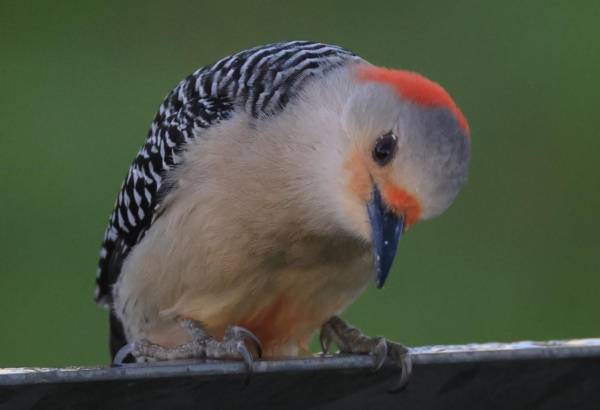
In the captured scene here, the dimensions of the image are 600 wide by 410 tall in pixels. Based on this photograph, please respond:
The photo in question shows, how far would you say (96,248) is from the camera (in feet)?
20.6

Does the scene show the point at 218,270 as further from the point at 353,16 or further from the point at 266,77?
the point at 353,16

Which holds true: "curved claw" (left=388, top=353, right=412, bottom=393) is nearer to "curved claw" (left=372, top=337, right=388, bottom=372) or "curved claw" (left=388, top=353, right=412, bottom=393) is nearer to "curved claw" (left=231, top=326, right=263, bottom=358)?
"curved claw" (left=372, top=337, right=388, bottom=372)

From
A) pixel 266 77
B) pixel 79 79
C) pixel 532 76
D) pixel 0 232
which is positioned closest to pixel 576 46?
pixel 532 76

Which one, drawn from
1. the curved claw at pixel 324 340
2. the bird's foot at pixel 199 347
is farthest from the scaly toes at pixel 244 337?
the curved claw at pixel 324 340

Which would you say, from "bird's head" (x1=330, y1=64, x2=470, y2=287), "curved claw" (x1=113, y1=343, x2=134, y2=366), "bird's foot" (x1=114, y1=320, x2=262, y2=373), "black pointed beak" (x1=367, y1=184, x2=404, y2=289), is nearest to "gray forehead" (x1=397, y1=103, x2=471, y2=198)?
"bird's head" (x1=330, y1=64, x2=470, y2=287)

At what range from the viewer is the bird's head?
342 centimetres

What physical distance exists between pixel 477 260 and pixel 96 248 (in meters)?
1.61

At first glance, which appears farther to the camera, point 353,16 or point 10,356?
point 353,16

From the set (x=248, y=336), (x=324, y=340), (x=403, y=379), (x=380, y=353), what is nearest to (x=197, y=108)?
(x=248, y=336)

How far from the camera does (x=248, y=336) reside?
3.89m

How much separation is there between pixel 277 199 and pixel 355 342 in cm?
52

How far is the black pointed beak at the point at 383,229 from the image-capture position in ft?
11.1

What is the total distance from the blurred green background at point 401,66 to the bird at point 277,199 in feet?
6.20

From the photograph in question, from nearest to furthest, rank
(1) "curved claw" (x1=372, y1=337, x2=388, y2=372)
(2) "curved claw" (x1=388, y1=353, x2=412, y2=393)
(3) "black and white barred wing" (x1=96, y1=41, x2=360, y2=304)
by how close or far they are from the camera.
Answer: (2) "curved claw" (x1=388, y1=353, x2=412, y2=393) < (1) "curved claw" (x1=372, y1=337, x2=388, y2=372) < (3) "black and white barred wing" (x1=96, y1=41, x2=360, y2=304)
